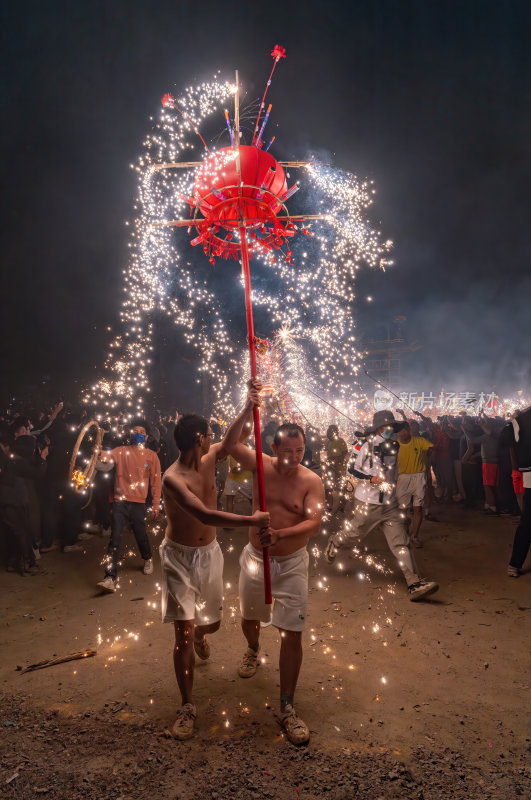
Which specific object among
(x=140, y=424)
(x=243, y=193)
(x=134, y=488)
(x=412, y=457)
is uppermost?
(x=243, y=193)

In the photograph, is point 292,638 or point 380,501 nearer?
point 292,638

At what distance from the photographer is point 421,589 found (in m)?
4.48

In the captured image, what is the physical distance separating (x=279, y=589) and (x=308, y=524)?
1.61 ft

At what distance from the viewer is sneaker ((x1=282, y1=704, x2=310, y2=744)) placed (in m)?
2.46

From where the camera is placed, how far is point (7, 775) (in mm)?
2277

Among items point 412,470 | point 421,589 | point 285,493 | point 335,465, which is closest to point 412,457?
point 412,470

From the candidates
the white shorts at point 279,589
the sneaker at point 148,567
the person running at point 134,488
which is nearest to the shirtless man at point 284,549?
the white shorts at point 279,589

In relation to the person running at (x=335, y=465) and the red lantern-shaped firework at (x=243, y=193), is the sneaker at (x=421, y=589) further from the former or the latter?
the person running at (x=335, y=465)

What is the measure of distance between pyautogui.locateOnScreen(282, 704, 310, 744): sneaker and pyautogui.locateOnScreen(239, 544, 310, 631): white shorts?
49 centimetres

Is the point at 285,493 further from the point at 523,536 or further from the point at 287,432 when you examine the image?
the point at 523,536

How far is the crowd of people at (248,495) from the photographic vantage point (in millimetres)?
2777

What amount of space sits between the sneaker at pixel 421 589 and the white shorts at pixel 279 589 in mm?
2212

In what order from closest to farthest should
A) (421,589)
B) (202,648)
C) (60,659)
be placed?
(202,648)
(60,659)
(421,589)

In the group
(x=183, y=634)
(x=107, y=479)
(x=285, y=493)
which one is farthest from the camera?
(x=107, y=479)
